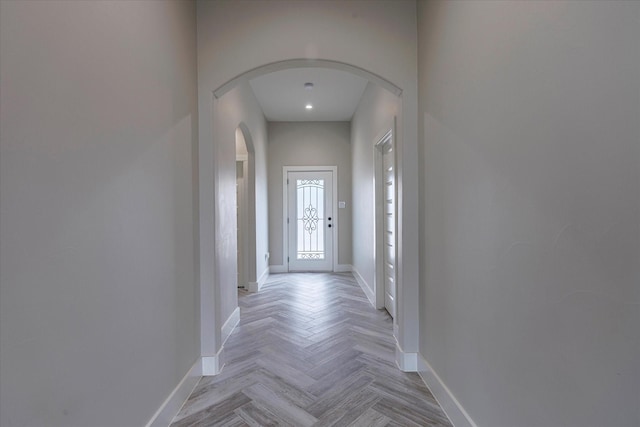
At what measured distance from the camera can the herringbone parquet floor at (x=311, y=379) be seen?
184cm

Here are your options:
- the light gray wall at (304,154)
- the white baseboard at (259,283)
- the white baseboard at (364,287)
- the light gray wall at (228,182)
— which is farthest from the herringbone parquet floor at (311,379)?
the light gray wall at (304,154)

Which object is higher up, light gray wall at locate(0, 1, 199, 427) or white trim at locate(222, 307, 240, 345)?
light gray wall at locate(0, 1, 199, 427)

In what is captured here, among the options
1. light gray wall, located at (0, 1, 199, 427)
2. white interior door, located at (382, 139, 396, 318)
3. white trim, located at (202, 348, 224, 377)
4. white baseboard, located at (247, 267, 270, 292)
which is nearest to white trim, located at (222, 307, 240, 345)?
white trim, located at (202, 348, 224, 377)

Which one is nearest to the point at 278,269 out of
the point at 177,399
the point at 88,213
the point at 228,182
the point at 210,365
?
the point at 228,182

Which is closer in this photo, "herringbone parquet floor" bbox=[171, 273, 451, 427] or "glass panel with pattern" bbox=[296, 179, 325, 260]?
"herringbone parquet floor" bbox=[171, 273, 451, 427]

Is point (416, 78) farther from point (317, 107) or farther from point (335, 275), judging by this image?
point (335, 275)

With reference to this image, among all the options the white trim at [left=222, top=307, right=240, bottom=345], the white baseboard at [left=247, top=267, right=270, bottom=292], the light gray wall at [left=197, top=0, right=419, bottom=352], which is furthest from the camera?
the white baseboard at [left=247, top=267, right=270, bottom=292]

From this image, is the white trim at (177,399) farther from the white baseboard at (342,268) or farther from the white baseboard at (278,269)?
the white baseboard at (342,268)

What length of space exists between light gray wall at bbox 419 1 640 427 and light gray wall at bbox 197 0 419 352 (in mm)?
481

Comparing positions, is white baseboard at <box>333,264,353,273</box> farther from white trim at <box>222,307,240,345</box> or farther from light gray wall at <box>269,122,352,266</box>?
white trim at <box>222,307,240,345</box>

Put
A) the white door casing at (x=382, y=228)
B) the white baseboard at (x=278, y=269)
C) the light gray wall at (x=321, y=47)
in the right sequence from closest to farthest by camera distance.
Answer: the light gray wall at (x=321, y=47) → the white door casing at (x=382, y=228) → the white baseboard at (x=278, y=269)

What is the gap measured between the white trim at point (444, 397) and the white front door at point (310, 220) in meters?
3.91

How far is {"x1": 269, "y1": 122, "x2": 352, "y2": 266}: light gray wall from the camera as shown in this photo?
237 inches

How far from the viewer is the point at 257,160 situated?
487 cm
